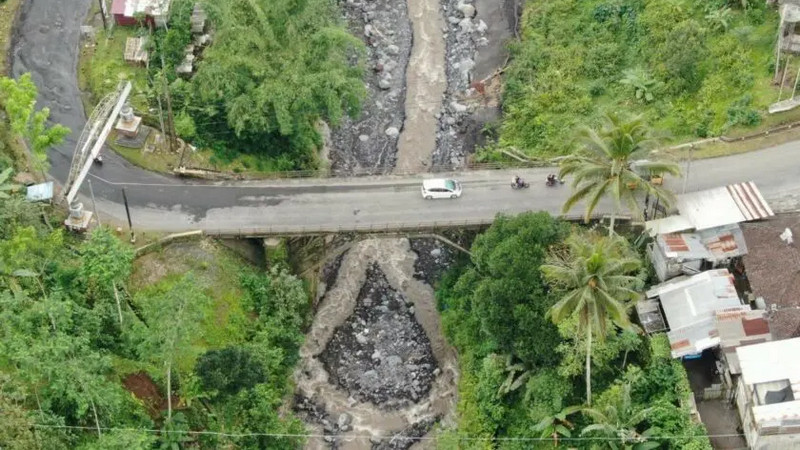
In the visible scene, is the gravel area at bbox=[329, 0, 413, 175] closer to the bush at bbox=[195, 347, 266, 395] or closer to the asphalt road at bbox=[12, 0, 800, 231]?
the asphalt road at bbox=[12, 0, 800, 231]

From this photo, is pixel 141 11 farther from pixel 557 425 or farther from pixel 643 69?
pixel 557 425

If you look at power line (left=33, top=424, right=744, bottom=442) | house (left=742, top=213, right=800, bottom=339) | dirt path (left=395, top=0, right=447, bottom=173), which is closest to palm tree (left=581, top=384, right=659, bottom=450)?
power line (left=33, top=424, right=744, bottom=442)

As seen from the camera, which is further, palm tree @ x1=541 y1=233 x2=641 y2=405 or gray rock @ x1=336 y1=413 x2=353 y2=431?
gray rock @ x1=336 y1=413 x2=353 y2=431

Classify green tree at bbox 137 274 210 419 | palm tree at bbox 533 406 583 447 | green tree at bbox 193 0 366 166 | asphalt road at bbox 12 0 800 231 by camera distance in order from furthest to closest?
1. green tree at bbox 193 0 366 166
2. asphalt road at bbox 12 0 800 231
3. palm tree at bbox 533 406 583 447
4. green tree at bbox 137 274 210 419

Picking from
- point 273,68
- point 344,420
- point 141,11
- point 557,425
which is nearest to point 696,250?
point 557,425

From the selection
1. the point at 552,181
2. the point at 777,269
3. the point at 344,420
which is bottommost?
the point at 344,420
